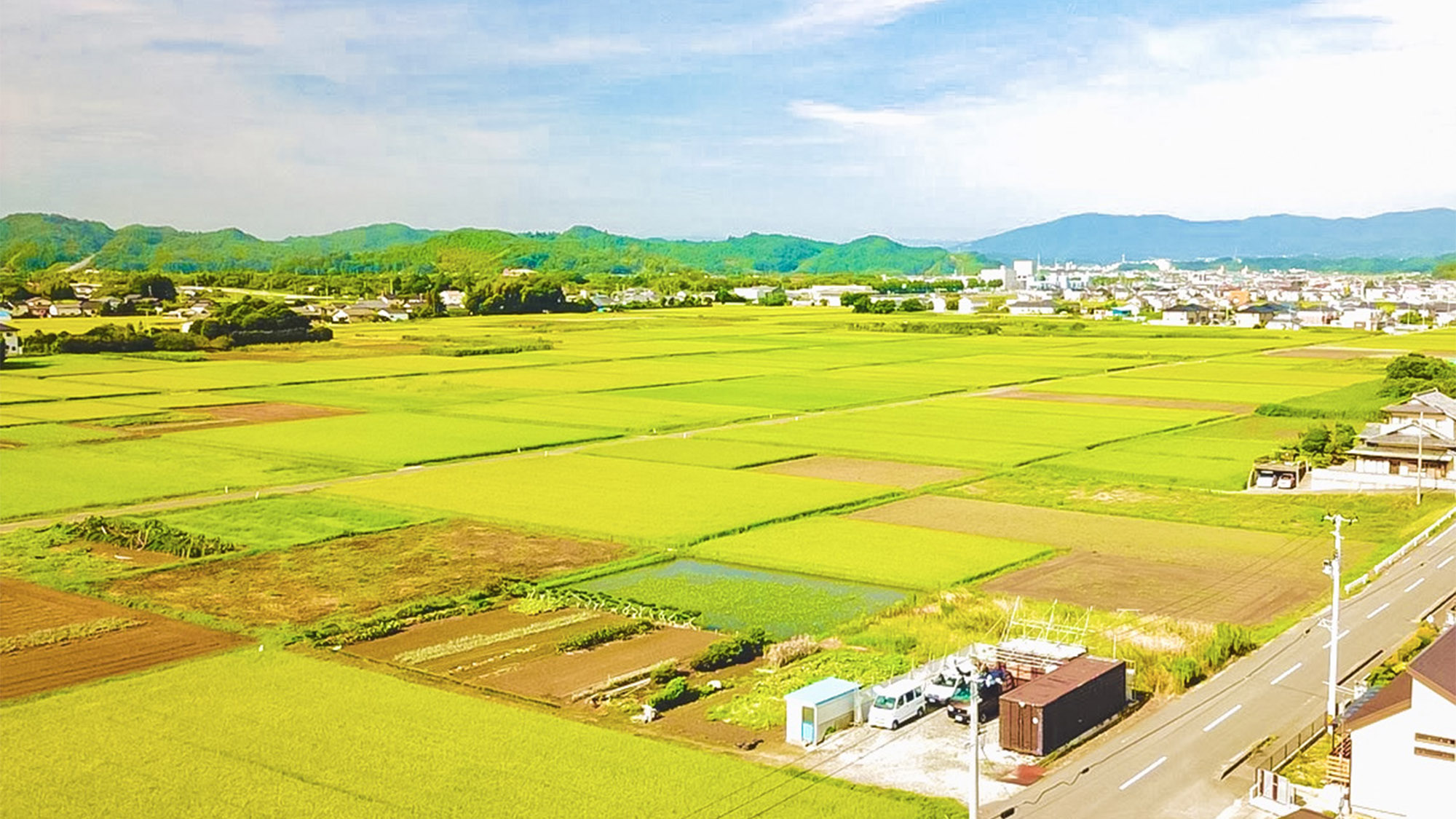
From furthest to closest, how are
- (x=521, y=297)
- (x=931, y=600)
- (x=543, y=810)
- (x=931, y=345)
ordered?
(x=521, y=297), (x=931, y=345), (x=931, y=600), (x=543, y=810)

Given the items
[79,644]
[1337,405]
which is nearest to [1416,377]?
[1337,405]

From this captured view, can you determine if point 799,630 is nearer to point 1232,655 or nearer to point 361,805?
→ point 1232,655

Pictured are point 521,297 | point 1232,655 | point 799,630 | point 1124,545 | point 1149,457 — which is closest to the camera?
point 1232,655

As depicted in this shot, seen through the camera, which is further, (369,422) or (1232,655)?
(369,422)

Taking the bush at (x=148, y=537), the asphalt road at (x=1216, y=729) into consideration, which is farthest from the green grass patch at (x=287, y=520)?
the asphalt road at (x=1216, y=729)

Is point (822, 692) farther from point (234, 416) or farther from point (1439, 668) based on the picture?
point (234, 416)

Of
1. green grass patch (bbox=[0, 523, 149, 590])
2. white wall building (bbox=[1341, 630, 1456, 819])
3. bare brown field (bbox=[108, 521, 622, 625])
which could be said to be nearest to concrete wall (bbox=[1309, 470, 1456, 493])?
bare brown field (bbox=[108, 521, 622, 625])

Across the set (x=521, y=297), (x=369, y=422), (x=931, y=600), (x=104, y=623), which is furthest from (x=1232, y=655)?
(x=521, y=297)
